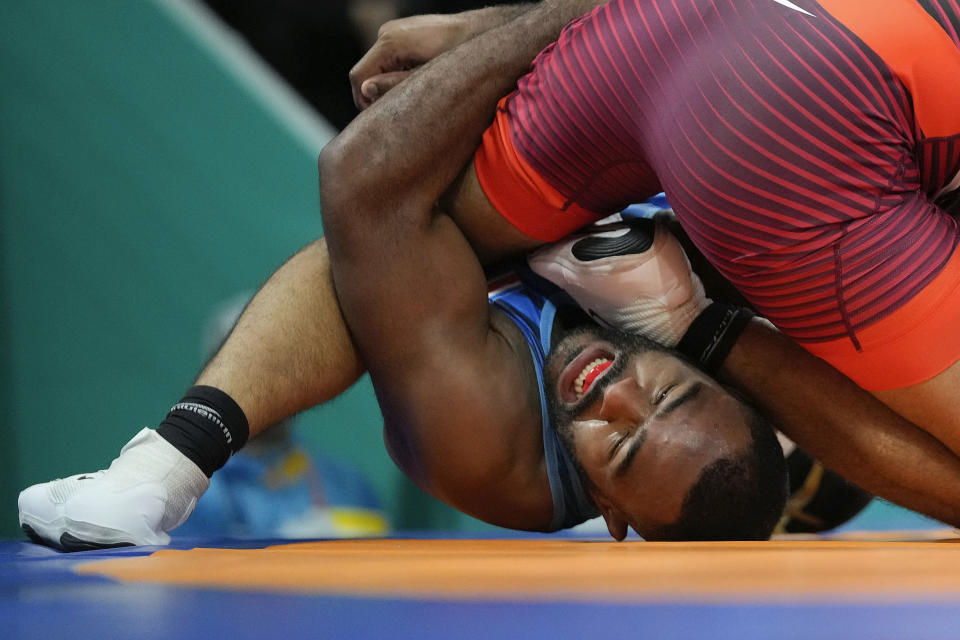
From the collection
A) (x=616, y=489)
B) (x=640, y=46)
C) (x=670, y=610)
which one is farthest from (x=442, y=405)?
(x=670, y=610)

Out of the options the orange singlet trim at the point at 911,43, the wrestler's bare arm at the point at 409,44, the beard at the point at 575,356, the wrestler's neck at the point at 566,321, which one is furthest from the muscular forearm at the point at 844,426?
the wrestler's bare arm at the point at 409,44

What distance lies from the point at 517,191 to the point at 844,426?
0.48 meters

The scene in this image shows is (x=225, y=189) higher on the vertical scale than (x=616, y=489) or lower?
higher

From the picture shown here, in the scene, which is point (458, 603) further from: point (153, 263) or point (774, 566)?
point (153, 263)

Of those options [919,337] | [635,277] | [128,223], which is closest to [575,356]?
[635,277]

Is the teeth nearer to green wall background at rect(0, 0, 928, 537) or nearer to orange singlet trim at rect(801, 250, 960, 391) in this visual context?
orange singlet trim at rect(801, 250, 960, 391)

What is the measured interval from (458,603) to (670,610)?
123 mm

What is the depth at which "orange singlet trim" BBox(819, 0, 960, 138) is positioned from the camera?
96cm

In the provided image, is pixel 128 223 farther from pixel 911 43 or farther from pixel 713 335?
pixel 911 43

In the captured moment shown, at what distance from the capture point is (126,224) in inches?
94.3

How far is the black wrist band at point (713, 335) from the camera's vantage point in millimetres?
1264

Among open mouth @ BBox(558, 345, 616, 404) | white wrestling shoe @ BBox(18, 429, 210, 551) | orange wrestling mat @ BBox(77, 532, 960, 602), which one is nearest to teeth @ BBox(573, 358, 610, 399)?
open mouth @ BBox(558, 345, 616, 404)

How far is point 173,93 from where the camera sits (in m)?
2.40

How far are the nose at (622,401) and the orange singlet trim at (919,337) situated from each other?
0.26 metres
